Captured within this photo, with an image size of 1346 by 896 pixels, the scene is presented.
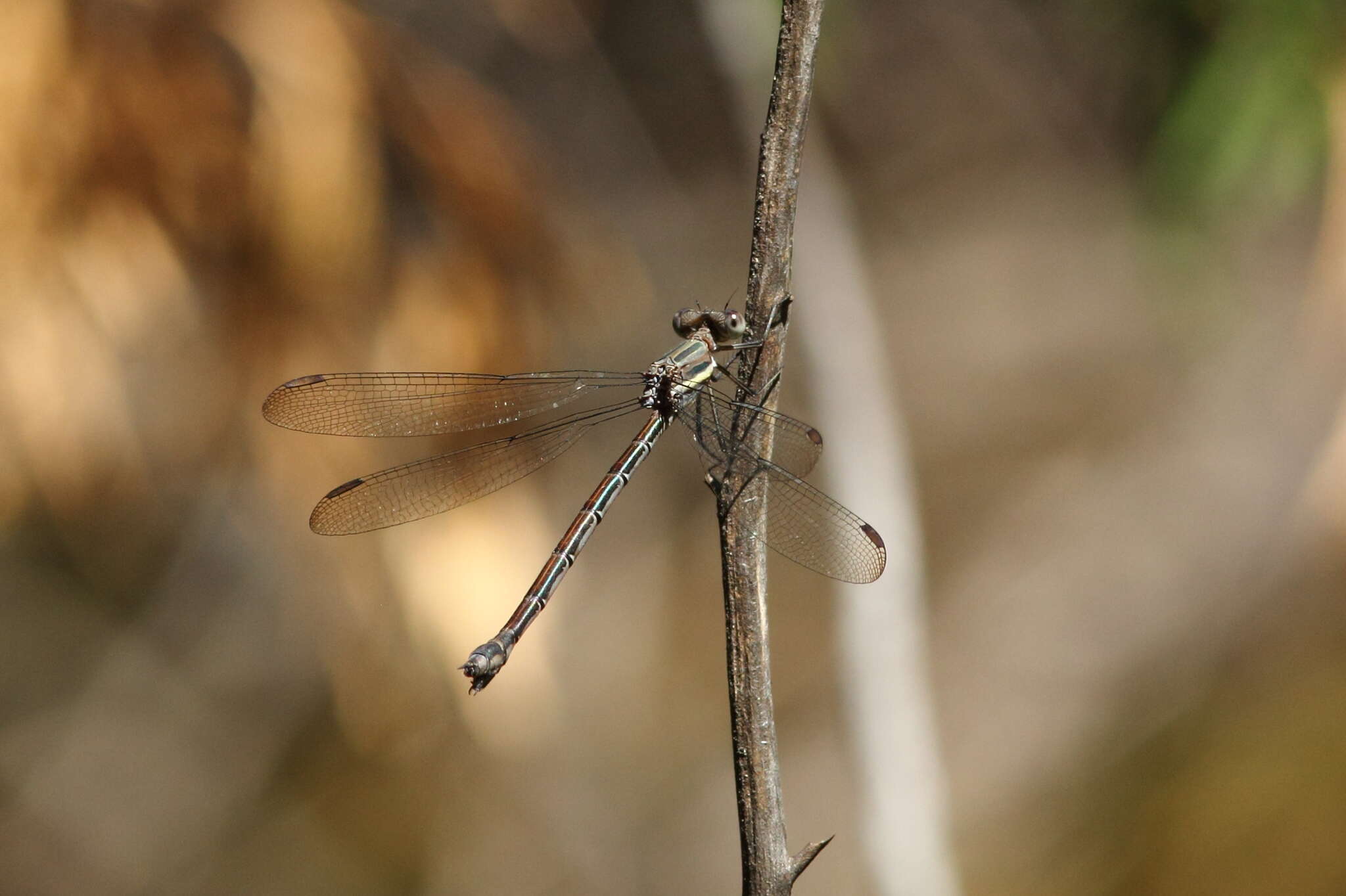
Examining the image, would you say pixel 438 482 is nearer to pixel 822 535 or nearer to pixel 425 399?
pixel 425 399

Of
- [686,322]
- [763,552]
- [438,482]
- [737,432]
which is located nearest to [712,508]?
[438,482]

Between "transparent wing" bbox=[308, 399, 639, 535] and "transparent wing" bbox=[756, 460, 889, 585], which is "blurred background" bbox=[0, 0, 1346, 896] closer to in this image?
"transparent wing" bbox=[308, 399, 639, 535]

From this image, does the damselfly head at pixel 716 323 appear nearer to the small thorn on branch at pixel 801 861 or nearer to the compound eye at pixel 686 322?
the compound eye at pixel 686 322

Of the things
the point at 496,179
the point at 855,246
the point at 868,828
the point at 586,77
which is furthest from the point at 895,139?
the point at 868,828

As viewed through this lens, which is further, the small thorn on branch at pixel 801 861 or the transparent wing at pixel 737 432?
the transparent wing at pixel 737 432

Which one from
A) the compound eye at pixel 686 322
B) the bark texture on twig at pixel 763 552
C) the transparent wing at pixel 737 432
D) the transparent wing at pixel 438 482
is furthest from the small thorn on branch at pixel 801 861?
the transparent wing at pixel 438 482

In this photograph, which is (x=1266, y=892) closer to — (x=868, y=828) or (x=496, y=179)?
(x=868, y=828)

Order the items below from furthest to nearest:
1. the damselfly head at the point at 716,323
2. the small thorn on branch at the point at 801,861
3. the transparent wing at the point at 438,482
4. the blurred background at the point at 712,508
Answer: the blurred background at the point at 712,508 < the transparent wing at the point at 438,482 < the damselfly head at the point at 716,323 < the small thorn on branch at the point at 801,861

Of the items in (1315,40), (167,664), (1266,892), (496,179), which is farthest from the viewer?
(1266,892)

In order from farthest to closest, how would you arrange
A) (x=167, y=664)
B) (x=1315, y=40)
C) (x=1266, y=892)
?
(x=1266, y=892), (x=167, y=664), (x=1315, y=40)
